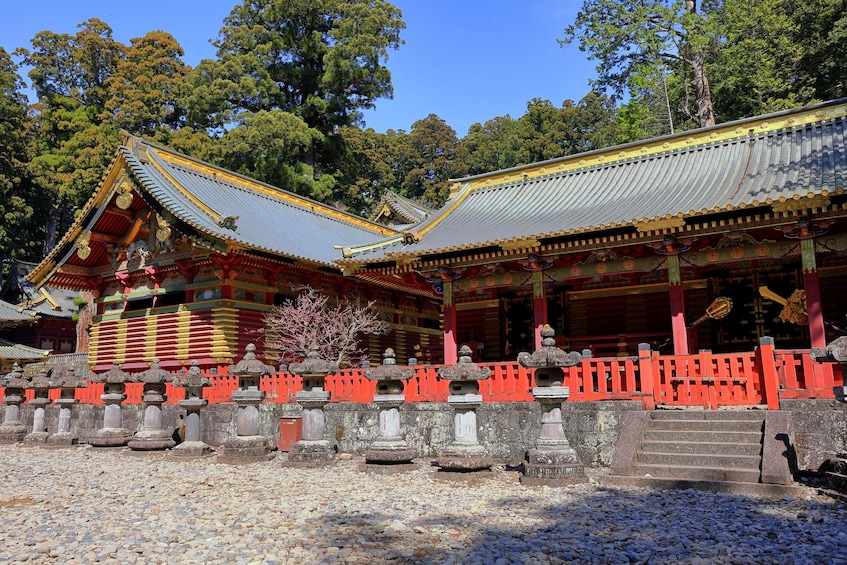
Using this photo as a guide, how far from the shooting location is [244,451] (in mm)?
12578

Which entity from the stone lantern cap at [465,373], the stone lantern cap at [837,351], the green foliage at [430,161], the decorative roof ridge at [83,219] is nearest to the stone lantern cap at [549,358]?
the stone lantern cap at [465,373]

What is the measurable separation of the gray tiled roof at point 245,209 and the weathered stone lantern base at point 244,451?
6.36 meters

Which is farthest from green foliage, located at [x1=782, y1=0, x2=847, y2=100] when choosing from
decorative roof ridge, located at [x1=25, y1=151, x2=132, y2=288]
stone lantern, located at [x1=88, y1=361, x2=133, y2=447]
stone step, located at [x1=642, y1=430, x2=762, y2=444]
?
stone lantern, located at [x1=88, y1=361, x2=133, y2=447]

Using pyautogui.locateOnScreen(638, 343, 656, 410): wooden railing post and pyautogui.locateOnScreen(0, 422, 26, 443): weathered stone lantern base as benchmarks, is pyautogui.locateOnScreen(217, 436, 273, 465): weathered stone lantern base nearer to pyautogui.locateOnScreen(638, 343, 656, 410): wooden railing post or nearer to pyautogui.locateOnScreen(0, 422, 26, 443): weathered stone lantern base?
pyautogui.locateOnScreen(638, 343, 656, 410): wooden railing post

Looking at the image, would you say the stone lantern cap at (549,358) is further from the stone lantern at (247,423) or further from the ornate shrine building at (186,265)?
the ornate shrine building at (186,265)

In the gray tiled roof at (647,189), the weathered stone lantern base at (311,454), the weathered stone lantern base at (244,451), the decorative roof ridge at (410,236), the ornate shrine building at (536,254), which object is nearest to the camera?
the weathered stone lantern base at (311,454)

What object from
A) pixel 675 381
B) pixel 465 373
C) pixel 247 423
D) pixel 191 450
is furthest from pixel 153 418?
pixel 675 381

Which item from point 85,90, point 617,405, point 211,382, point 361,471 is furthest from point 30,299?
point 617,405

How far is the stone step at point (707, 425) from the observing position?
384 inches

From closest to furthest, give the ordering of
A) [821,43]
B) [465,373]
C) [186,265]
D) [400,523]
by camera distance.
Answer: [400,523] < [465,373] < [186,265] < [821,43]

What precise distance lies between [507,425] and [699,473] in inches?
147

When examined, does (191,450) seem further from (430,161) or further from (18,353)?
(430,161)

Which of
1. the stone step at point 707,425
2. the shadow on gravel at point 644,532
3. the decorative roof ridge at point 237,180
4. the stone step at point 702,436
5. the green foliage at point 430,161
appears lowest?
the shadow on gravel at point 644,532

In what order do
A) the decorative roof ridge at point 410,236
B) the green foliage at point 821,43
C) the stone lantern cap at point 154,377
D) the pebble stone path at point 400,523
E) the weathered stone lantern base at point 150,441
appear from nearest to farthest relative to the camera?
the pebble stone path at point 400,523, the weathered stone lantern base at point 150,441, the stone lantern cap at point 154,377, the decorative roof ridge at point 410,236, the green foliage at point 821,43
